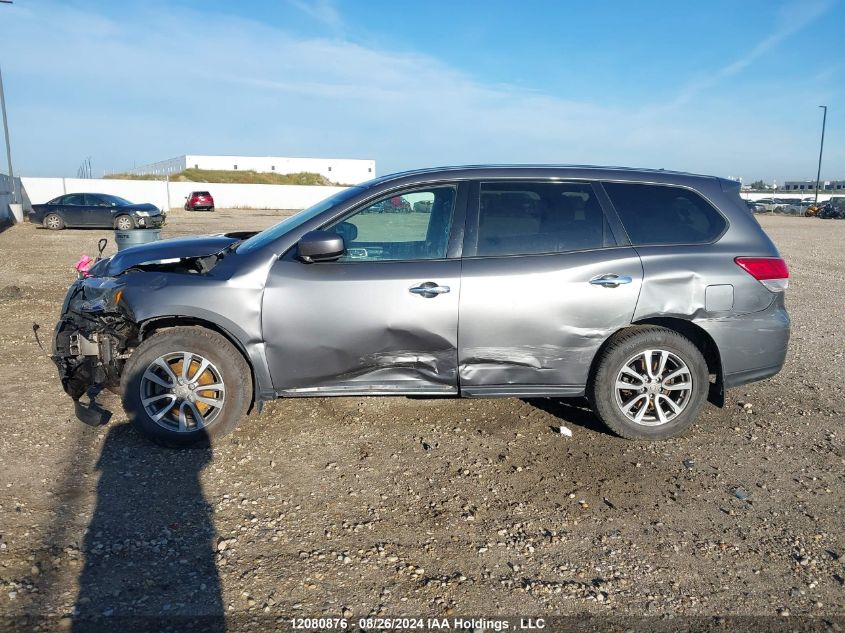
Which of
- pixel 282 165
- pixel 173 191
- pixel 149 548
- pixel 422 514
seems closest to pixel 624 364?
pixel 422 514

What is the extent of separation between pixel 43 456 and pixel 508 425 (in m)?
3.16

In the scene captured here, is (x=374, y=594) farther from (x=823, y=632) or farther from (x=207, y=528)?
(x=823, y=632)

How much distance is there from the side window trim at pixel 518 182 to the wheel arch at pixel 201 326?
5.33ft

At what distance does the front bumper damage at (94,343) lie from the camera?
4406 millimetres

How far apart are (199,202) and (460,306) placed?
42436 millimetres

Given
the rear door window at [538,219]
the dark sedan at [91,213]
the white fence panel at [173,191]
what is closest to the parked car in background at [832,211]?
the white fence panel at [173,191]

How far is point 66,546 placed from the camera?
3131mm

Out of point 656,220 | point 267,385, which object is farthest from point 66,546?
point 656,220

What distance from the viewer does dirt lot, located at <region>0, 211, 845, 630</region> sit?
9.26 ft

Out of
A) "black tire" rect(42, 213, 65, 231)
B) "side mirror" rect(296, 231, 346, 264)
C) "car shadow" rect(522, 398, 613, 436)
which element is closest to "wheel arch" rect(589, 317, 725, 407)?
"car shadow" rect(522, 398, 613, 436)

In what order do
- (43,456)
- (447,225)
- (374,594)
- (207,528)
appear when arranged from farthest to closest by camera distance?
(447,225), (43,456), (207,528), (374,594)

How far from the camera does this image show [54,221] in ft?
82.6

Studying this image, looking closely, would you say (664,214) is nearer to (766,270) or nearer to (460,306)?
(766,270)

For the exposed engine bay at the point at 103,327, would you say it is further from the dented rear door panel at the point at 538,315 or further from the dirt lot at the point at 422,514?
the dented rear door panel at the point at 538,315
